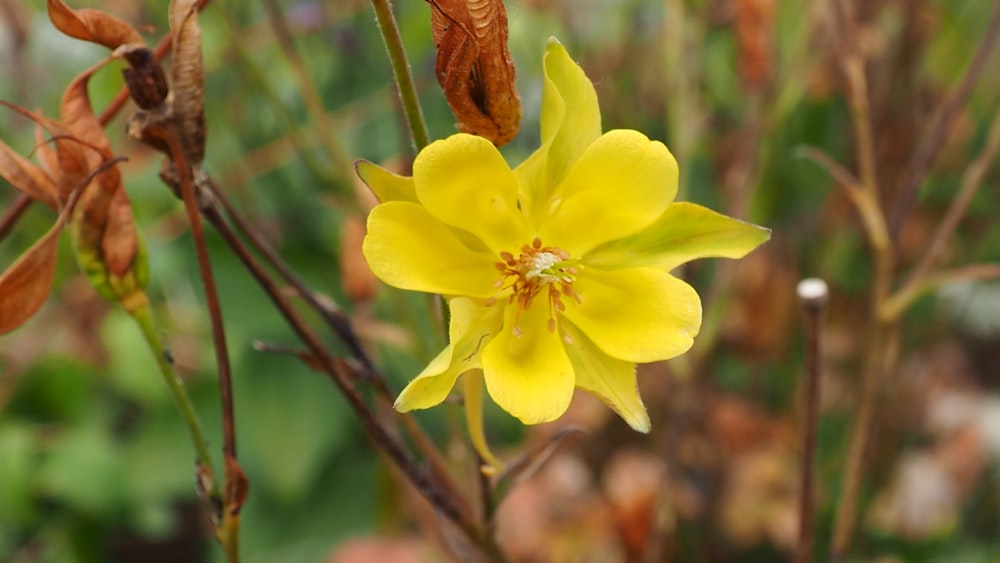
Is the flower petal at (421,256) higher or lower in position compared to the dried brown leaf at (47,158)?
lower

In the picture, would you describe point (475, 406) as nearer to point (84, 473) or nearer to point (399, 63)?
point (399, 63)

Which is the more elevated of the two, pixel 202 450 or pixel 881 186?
pixel 202 450

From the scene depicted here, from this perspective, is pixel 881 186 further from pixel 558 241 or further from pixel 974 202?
pixel 558 241

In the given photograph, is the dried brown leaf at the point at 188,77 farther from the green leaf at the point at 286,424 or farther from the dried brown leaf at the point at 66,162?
the green leaf at the point at 286,424

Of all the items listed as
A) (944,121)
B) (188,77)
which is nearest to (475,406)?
(188,77)

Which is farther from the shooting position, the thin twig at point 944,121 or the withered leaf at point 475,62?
the thin twig at point 944,121

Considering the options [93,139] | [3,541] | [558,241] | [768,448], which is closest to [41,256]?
[93,139]

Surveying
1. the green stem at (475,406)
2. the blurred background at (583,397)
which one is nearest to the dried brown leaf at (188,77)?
the green stem at (475,406)
